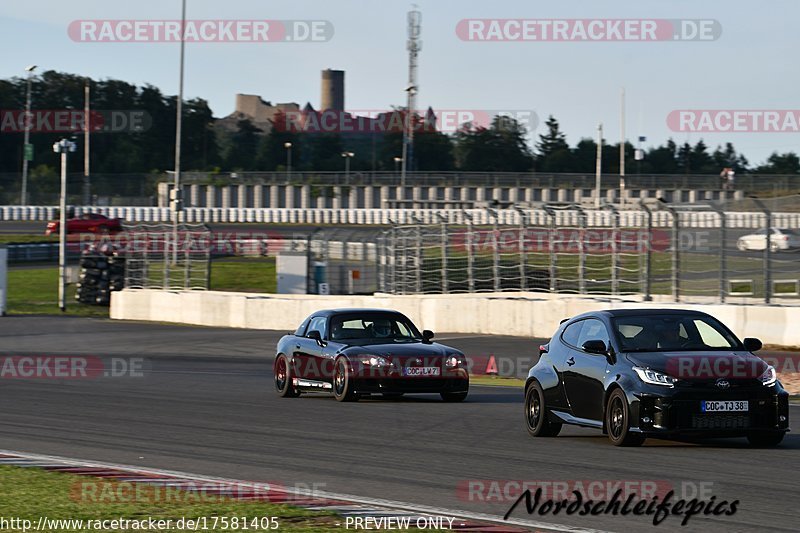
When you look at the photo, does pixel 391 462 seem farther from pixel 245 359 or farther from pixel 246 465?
pixel 245 359

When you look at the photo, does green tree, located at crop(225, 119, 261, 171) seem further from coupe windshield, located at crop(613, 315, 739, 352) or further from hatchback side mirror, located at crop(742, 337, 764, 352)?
hatchback side mirror, located at crop(742, 337, 764, 352)

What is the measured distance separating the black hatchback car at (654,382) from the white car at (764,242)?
1097 centimetres

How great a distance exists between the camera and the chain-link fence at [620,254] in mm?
23031

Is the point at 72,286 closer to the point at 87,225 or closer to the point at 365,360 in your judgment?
the point at 87,225

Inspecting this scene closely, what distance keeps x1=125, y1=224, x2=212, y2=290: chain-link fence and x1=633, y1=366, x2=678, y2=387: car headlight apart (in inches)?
991

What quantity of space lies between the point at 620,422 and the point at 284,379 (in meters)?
7.55

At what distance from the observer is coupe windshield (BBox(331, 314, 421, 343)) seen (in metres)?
17.3

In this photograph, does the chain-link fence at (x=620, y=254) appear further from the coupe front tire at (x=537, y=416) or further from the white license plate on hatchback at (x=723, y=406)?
the white license plate on hatchback at (x=723, y=406)

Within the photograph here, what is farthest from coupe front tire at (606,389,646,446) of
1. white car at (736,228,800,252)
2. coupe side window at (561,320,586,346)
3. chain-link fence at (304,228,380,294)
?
chain-link fence at (304,228,380,294)

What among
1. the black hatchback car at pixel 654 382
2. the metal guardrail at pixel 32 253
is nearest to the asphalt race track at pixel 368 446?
the black hatchback car at pixel 654 382

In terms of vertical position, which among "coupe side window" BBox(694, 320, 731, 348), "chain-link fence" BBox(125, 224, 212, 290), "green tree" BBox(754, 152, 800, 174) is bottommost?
"coupe side window" BBox(694, 320, 731, 348)

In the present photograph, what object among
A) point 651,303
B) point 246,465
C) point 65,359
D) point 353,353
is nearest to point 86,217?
point 65,359

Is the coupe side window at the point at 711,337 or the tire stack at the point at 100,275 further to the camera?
the tire stack at the point at 100,275

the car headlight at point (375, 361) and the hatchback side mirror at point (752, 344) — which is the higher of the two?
the hatchback side mirror at point (752, 344)
